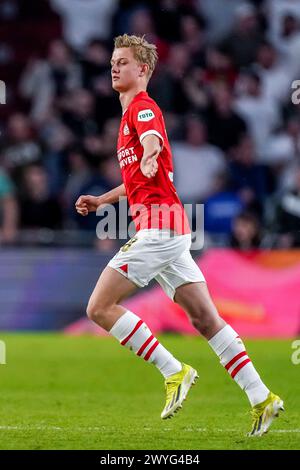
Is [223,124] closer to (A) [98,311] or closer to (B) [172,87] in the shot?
(B) [172,87]

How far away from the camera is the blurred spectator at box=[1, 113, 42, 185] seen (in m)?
17.1

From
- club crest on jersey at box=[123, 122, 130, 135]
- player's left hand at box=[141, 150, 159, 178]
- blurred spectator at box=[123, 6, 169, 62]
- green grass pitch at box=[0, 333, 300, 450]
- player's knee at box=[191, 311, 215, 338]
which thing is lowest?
green grass pitch at box=[0, 333, 300, 450]

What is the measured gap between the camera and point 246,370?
24.7 feet

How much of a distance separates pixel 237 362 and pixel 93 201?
1.50m

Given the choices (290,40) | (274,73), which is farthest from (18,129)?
(290,40)

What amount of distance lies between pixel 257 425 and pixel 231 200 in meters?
9.06

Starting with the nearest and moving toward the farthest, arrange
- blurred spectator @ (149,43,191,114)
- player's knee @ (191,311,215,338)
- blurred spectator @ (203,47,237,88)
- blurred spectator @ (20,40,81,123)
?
player's knee @ (191,311,215,338) → blurred spectator @ (149,43,191,114) → blurred spectator @ (203,47,237,88) → blurred spectator @ (20,40,81,123)

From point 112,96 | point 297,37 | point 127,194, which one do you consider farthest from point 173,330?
point 127,194

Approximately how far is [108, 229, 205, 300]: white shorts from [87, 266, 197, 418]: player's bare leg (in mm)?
80

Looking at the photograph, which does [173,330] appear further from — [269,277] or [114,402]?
[114,402]

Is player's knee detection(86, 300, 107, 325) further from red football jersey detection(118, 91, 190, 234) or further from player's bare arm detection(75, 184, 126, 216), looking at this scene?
player's bare arm detection(75, 184, 126, 216)

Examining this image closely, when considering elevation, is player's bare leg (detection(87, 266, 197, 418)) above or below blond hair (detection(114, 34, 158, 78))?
below

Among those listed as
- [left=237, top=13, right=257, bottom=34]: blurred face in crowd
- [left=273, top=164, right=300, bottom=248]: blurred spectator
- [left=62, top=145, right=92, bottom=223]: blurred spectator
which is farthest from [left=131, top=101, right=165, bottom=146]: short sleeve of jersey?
[left=237, top=13, right=257, bottom=34]: blurred face in crowd

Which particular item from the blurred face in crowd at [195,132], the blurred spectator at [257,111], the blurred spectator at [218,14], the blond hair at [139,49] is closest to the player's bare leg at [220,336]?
the blond hair at [139,49]
